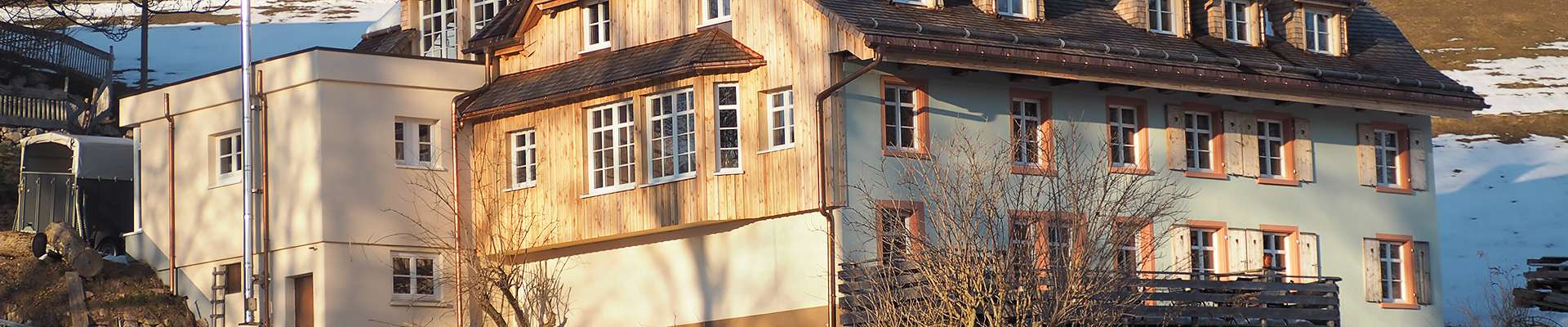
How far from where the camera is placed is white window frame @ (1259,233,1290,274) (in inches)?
1405

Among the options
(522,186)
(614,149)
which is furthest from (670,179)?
(522,186)

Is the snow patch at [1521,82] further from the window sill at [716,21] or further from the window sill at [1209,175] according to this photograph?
the window sill at [716,21]

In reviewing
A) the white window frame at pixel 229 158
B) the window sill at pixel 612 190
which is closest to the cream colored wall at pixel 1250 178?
the window sill at pixel 612 190

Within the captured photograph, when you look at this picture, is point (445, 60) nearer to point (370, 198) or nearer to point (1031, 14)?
point (370, 198)

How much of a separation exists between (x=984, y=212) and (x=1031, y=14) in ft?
27.0

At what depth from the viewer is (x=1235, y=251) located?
115ft

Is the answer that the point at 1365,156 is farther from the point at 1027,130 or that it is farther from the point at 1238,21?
the point at 1027,130

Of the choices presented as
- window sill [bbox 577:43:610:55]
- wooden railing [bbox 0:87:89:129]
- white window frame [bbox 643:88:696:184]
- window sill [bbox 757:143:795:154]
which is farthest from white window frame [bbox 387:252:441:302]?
wooden railing [bbox 0:87:89:129]

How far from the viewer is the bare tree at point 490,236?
34.9 m

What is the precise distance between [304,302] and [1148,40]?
14415mm

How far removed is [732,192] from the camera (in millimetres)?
31234

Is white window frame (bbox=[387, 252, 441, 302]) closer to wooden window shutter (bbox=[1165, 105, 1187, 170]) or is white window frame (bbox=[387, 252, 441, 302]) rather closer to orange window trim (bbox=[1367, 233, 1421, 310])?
wooden window shutter (bbox=[1165, 105, 1187, 170])

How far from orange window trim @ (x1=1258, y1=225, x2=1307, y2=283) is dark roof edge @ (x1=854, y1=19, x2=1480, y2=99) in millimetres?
2598

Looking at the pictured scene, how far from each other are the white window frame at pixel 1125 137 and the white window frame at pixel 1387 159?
17.5 feet
